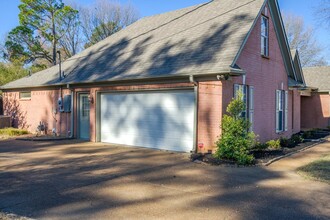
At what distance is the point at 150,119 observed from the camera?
41.7 ft

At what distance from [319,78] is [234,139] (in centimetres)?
1828

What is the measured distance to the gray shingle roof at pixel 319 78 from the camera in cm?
2371

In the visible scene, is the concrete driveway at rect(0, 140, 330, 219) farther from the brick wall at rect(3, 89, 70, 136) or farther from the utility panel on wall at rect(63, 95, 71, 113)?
the brick wall at rect(3, 89, 70, 136)

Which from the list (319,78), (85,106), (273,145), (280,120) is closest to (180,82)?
(273,145)

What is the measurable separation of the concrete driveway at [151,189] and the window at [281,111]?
4.76 metres

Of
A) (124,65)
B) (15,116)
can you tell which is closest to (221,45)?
(124,65)

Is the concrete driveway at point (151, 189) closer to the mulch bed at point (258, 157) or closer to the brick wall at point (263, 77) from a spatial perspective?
the mulch bed at point (258, 157)

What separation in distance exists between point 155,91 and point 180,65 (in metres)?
1.50

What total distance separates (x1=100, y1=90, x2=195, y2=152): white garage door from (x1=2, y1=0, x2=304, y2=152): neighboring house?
0.12ft

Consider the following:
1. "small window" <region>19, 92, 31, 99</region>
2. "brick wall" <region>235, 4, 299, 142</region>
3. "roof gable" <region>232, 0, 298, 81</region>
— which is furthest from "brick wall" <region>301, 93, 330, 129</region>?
"small window" <region>19, 92, 31, 99</region>

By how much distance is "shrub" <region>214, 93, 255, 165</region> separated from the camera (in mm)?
9719

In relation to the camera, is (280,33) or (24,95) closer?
(280,33)

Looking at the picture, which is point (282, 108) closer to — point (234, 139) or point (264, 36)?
point (264, 36)

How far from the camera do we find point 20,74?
27875mm
